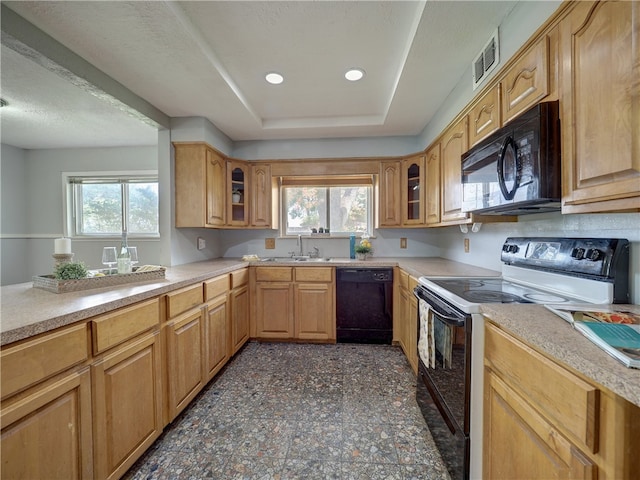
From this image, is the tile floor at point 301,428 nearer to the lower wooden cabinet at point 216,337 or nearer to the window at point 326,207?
the lower wooden cabinet at point 216,337

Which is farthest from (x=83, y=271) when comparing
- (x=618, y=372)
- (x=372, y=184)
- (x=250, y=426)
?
(x=372, y=184)

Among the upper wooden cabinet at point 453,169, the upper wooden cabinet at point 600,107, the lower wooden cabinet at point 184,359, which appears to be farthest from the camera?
the upper wooden cabinet at point 453,169

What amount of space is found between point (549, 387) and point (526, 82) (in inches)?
50.8

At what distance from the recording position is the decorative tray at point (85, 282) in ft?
4.34

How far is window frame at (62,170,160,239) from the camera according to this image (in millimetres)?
3783

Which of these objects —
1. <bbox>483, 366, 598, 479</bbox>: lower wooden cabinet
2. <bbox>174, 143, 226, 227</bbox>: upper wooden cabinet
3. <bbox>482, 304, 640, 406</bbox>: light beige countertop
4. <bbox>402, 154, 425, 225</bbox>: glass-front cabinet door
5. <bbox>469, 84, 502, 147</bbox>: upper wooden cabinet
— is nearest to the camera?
<bbox>482, 304, 640, 406</bbox>: light beige countertop

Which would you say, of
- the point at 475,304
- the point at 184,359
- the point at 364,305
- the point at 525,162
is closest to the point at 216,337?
the point at 184,359

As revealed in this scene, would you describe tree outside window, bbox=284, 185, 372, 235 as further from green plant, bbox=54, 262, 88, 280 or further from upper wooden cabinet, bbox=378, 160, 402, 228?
green plant, bbox=54, 262, 88, 280

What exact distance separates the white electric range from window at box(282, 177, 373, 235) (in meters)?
1.93

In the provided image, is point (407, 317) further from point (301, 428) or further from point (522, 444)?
point (522, 444)

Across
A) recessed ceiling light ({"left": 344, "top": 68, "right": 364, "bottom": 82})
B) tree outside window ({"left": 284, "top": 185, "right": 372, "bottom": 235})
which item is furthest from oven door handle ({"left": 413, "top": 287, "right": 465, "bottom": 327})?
tree outside window ({"left": 284, "top": 185, "right": 372, "bottom": 235})

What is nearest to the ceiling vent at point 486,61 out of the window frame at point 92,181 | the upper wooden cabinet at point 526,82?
the upper wooden cabinet at point 526,82

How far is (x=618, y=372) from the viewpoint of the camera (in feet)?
1.84

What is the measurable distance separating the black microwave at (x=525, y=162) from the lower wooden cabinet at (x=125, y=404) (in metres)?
1.97
